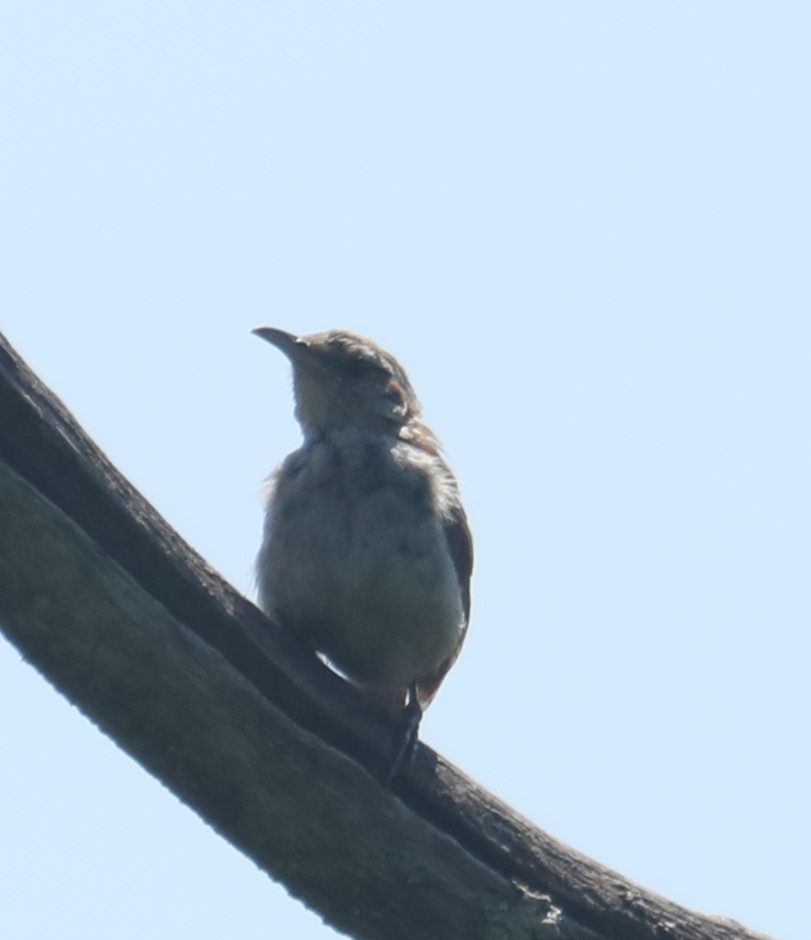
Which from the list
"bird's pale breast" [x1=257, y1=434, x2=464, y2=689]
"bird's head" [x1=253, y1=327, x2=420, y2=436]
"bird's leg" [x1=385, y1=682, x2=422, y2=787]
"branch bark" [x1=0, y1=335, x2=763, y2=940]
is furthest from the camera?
"bird's head" [x1=253, y1=327, x2=420, y2=436]

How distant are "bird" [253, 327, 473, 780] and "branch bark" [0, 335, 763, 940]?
2.10 ft

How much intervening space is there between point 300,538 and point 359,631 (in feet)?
1.55

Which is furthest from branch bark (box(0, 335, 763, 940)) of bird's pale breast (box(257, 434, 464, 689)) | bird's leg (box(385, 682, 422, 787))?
bird's pale breast (box(257, 434, 464, 689))

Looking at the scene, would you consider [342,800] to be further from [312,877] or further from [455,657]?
[455,657]

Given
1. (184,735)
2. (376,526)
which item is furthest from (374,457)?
(184,735)

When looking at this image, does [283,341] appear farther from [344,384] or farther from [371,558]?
[371,558]

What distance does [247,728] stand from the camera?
5012mm

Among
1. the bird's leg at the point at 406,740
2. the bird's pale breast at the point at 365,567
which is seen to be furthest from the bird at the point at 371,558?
the bird's leg at the point at 406,740

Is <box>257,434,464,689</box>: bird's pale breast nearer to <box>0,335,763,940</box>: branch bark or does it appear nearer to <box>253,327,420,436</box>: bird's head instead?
<box>253,327,420,436</box>: bird's head

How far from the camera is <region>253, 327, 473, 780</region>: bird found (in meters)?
6.39

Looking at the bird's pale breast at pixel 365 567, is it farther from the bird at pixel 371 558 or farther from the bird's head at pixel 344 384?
the bird's head at pixel 344 384

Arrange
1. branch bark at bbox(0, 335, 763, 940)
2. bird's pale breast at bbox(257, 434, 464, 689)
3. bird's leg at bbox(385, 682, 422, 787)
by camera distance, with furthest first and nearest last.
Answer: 1. bird's pale breast at bbox(257, 434, 464, 689)
2. bird's leg at bbox(385, 682, 422, 787)
3. branch bark at bbox(0, 335, 763, 940)

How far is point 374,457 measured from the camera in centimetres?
688

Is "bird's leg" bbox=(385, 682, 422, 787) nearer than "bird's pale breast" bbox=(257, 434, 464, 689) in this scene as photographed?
Yes
